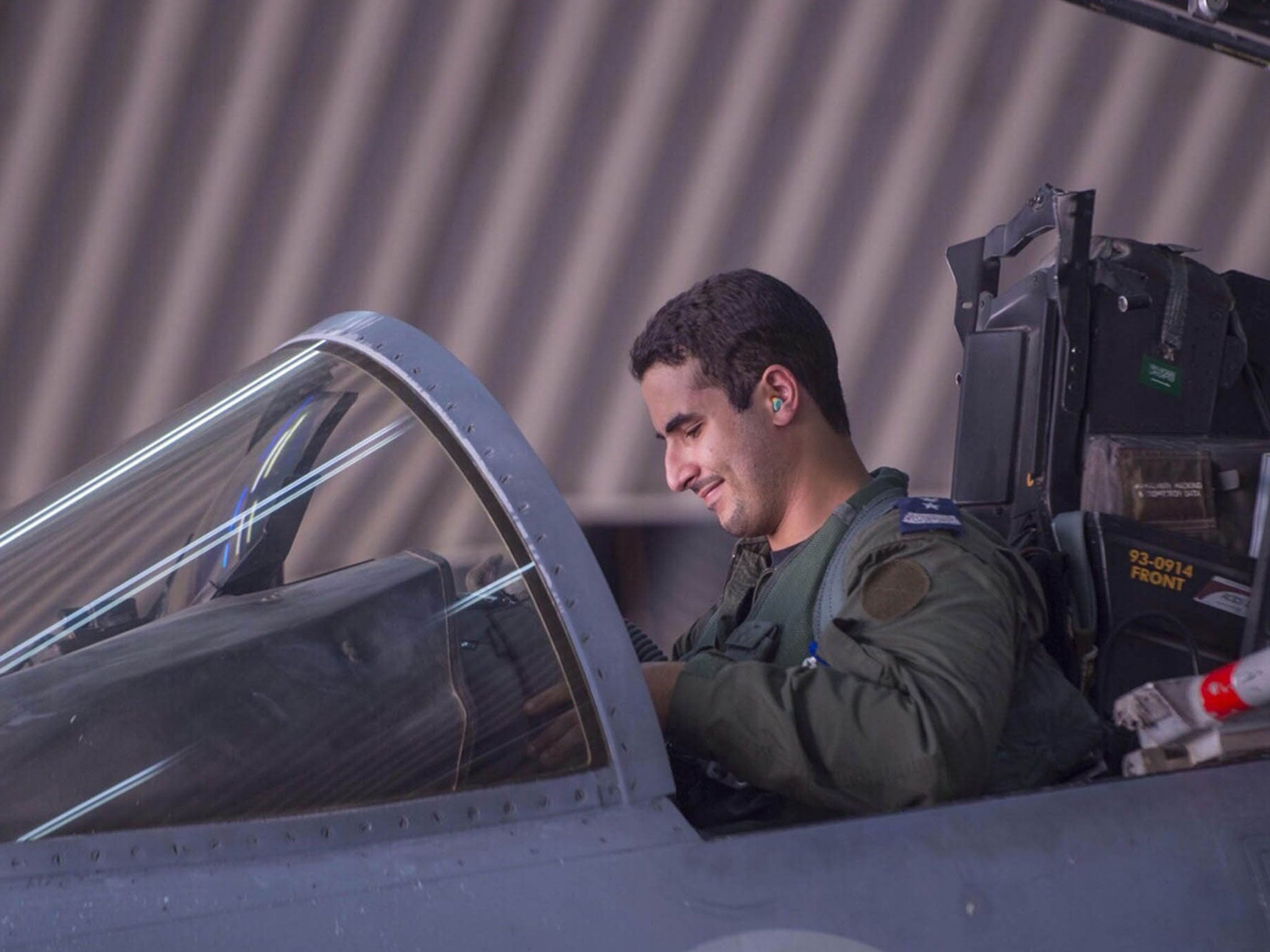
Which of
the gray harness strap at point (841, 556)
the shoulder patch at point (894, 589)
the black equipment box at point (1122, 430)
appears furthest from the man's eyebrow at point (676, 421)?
the black equipment box at point (1122, 430)

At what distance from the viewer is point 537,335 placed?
4070mm

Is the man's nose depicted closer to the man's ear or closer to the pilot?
the pilot

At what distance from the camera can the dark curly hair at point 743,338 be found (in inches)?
63.8

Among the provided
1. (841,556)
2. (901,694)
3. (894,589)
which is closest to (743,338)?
(841,556)

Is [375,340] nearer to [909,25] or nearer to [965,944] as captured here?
[965,944]

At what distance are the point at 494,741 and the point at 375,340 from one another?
0.44 m

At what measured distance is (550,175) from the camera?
12.7 feet

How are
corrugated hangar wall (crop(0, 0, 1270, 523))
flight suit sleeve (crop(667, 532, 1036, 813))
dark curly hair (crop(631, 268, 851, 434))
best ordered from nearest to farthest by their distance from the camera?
flight suit sleeve (crop(667, 532, 1036, 813))
dark curly hair (crop(631, 268, 851, 434))
corrugated hangar wall (crop(0, 0, 1270, 523))

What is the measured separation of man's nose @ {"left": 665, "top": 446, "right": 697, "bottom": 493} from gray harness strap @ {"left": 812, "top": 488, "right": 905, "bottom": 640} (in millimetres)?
206

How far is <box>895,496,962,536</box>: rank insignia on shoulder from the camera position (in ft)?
4.58

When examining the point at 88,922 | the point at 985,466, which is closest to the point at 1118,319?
the point at 985,466

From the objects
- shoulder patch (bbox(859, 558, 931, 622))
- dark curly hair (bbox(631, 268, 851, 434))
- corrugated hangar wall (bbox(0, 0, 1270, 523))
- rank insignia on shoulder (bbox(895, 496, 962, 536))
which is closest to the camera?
shoulder patch (bbox(859, 558, 931, 622))

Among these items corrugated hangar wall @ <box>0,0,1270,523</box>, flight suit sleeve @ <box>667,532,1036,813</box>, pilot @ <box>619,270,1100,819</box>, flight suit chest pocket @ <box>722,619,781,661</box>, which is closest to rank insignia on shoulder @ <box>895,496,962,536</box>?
pilot @ <box>619,270,1100,819</box>

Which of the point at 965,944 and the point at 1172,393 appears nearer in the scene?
the point at 965,944
